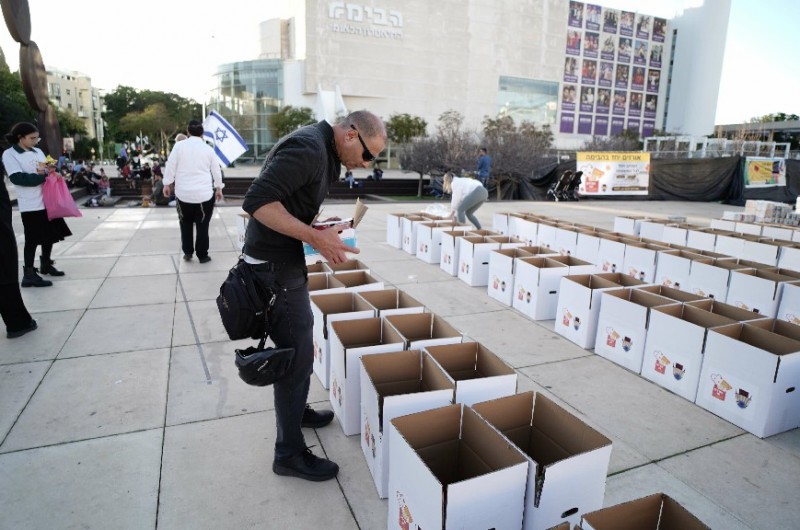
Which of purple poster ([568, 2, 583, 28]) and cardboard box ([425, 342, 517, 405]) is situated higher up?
purple poster ([568, 2, 583, 28])

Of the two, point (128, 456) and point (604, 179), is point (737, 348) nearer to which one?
point (128, 456)

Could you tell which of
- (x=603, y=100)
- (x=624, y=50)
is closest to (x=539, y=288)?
(x=603, y=100)

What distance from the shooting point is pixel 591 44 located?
6309cm

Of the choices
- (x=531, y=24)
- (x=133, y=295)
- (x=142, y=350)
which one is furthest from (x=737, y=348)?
(x=531, y=24)

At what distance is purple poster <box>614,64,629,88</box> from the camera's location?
2554 inches

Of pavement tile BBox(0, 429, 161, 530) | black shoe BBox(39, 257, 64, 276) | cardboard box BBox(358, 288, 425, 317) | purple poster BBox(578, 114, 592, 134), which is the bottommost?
pavement tile BBox(0, 429, 161, 530)

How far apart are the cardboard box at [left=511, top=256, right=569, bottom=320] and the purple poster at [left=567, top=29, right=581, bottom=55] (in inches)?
2635

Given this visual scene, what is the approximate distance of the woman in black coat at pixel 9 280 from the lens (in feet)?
11.9

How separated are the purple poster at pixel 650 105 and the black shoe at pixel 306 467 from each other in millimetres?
79157

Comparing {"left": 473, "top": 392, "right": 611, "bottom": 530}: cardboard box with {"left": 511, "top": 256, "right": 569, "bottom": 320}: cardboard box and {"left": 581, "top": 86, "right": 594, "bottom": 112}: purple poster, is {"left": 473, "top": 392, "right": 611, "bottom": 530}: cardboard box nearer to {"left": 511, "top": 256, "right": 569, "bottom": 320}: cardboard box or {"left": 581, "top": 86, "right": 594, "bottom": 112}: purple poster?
{"left": 511, "top": 256, "right": 569, "bottom": 320}: cardboard box

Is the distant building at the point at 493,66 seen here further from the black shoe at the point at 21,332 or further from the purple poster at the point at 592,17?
the black shoe at the point at 21,332

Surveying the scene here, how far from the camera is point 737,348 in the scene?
286cm

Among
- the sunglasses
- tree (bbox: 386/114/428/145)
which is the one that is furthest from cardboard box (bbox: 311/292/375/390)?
tree (bbox: 386/114/428/145)

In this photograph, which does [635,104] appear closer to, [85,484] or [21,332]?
[21,332]
